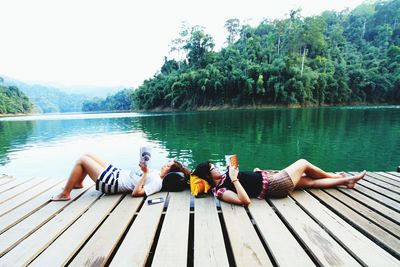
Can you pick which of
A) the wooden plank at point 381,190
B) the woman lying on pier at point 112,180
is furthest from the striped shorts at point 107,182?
the wooden plank at point 381,190

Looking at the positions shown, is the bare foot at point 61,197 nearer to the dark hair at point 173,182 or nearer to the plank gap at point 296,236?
the dark hair at point 173,182

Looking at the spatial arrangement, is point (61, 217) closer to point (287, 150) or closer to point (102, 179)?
point (102, 179)

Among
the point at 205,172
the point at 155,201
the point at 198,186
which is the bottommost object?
the point at 155,201

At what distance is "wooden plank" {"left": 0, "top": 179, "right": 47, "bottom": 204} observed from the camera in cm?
286

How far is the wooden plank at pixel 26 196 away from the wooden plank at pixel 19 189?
0.08m

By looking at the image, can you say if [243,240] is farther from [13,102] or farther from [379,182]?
[13,102]

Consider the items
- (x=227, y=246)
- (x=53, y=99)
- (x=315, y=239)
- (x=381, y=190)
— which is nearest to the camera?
(x=315, y=239)

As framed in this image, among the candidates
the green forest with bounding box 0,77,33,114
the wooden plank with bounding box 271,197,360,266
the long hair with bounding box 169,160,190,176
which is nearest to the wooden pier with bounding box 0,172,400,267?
the wooden plank with bounding box 271,197,360,266

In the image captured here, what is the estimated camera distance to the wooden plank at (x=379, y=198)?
2362 millimetres

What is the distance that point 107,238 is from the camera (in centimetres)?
184

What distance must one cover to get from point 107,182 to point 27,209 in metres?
0.85

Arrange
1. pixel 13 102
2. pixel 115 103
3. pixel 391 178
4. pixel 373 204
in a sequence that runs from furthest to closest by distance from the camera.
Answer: pixel 115 103 → pixel 13 102 → pixel 391 178 → pixel 373 204

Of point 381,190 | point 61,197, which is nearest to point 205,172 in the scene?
point 61,197

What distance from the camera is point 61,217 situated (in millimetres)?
2248
